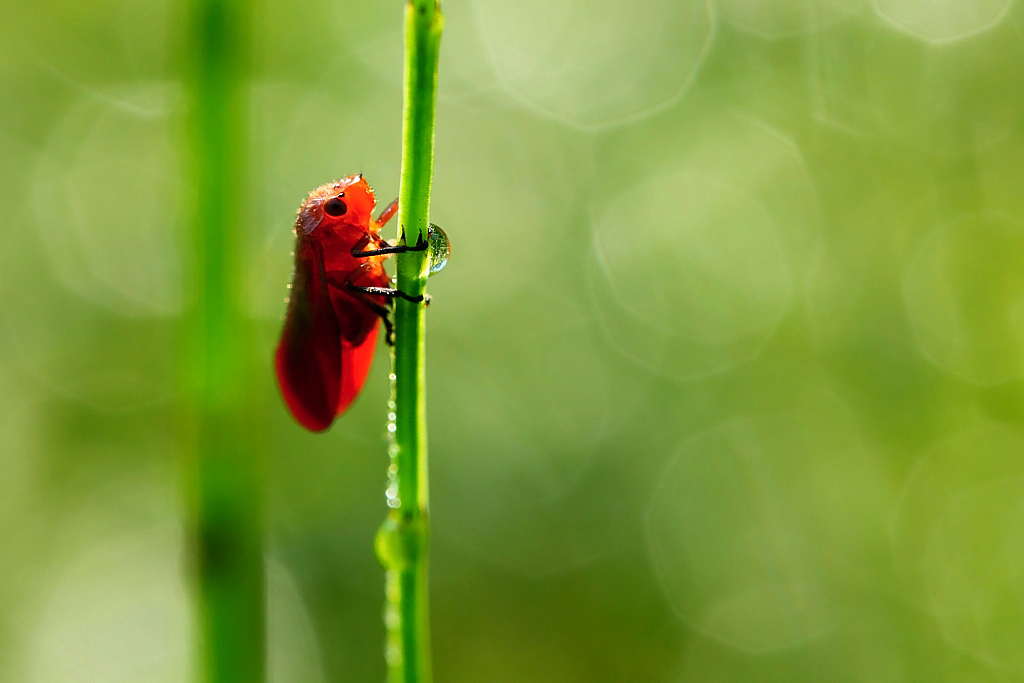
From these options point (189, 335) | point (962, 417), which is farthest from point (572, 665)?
point (189, 335)

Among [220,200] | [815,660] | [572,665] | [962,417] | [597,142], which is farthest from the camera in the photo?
[597,142]

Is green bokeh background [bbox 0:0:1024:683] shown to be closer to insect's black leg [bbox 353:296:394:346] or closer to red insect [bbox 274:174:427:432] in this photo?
red insect [bbox 274:174:427:432]

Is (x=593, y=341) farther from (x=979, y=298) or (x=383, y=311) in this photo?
(x=383, y=311)

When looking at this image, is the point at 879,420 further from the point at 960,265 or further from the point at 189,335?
the point at 189,335

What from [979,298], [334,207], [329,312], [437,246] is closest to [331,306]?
[329,312]

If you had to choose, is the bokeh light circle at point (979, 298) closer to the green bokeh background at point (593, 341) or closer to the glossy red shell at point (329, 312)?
the green bokeh background at point (593, 341)

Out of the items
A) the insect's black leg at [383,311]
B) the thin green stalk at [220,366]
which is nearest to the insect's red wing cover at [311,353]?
the insect's black leg at [383,311]

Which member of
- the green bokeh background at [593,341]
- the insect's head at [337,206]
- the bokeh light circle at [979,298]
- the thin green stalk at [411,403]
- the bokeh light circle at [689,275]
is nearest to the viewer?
the thin green stalk at [411,403]
